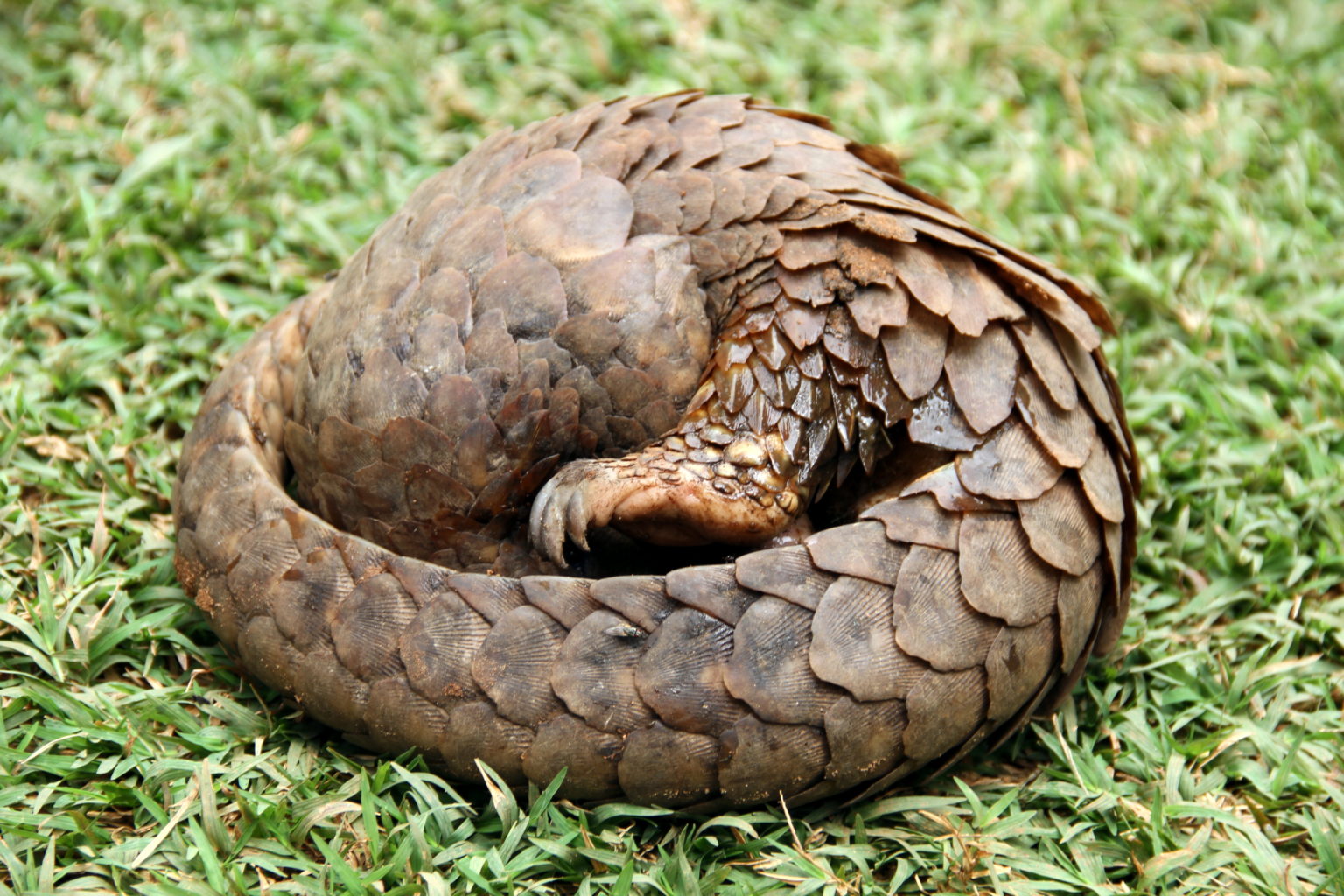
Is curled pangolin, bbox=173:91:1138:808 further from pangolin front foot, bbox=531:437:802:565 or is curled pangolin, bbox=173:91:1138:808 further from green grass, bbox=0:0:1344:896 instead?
green grass, bbox=0:0:1344:896

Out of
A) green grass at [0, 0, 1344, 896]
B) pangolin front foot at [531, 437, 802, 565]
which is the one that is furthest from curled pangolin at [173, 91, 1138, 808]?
green grass at [0, 0, 1344, 896]

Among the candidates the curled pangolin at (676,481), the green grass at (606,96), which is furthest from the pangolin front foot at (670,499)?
the green grass at (606,96)

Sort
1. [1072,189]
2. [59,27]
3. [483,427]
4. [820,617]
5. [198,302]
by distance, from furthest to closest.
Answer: [59,27], [1072,189], [198,302], [483,427], [820,617]

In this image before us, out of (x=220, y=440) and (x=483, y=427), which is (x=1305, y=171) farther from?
(x=220, y=440)

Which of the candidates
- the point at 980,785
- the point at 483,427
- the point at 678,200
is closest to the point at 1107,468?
the point at 980,785

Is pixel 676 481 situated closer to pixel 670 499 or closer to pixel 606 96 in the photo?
pixel 670 499

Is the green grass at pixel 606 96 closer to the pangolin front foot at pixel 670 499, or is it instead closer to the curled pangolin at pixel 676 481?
the curled pangolin at pixel 676 481
